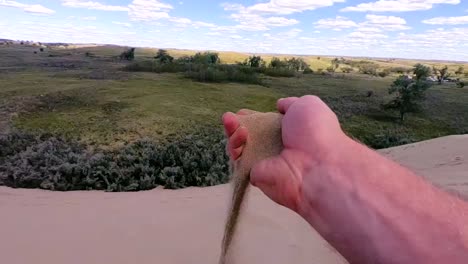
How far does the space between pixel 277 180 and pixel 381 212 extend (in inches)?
12.9

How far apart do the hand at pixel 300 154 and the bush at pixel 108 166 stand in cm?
518

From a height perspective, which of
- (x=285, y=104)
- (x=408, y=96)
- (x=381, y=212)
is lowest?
(x=408, y=96)

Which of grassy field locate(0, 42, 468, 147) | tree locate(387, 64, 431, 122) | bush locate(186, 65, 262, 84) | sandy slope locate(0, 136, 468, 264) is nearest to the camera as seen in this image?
sandy slope locate(0, 136, 468, 264)

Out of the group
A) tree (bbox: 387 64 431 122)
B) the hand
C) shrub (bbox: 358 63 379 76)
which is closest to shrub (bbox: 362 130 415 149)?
tree (bbox: 387 64 431 122)

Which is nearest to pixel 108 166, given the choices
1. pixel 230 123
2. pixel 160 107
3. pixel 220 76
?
pixel 230 123

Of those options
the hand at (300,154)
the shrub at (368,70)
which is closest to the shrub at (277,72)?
the shrub at (368,70)

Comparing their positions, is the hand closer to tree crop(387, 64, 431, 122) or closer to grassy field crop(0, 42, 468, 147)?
grassy field crop(0, 42, 468, 147)

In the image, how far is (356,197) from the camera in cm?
131

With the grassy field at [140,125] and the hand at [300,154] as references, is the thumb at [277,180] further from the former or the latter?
the grassy field at [140,125]

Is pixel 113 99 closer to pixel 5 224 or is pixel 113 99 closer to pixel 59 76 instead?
pixel 59 76

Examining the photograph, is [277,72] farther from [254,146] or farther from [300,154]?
[300,154]

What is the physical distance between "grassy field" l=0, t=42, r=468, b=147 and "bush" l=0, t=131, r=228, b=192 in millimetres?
1370

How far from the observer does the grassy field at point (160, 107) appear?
11734 mm

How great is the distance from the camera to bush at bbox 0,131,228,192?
21.8 ft
